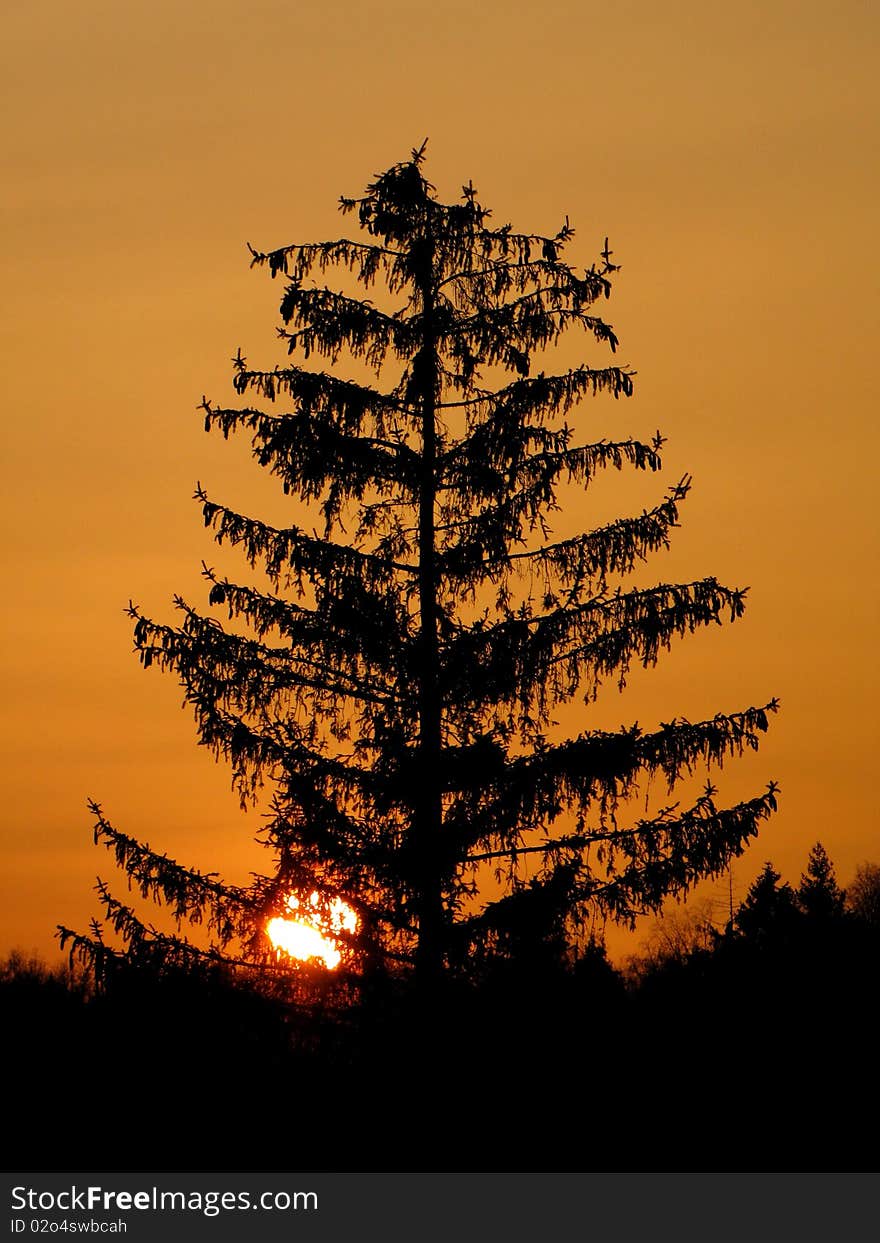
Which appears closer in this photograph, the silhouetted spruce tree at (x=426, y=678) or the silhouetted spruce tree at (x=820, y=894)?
the silhouetted spruce tree at (x=426, y=678)

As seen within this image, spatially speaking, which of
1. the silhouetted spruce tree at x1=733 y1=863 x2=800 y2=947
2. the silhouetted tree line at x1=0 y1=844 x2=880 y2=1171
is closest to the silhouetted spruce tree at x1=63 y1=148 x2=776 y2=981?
the silhouetted tree line at x1=0 y1=844 x2=880 y2=1171

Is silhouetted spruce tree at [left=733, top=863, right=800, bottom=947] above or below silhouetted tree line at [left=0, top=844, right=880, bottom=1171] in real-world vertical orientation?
above

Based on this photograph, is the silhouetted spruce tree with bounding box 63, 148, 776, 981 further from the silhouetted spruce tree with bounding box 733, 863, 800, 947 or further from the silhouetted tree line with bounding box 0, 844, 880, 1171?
the silhouetted spruce tree with bounding box 733, 863, 800, 947

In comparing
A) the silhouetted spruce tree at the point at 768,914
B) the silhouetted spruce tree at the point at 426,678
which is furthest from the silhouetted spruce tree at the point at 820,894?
the silhouetted spruce tree at the point at 426,678

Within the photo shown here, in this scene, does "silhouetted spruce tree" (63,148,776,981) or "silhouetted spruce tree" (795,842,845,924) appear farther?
"silhouetted spruce tree" (795,842,845,924)

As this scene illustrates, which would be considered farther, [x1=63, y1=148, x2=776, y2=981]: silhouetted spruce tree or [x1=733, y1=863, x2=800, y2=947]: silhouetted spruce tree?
[x1=733, y1=863, x2=800, y2=947]: silhouetted spruce tree

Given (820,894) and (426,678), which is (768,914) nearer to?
(820,894)

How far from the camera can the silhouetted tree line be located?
24.4 m

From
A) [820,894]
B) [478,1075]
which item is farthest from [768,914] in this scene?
[478,1075]

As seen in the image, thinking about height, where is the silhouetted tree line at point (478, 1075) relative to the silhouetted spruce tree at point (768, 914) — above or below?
below

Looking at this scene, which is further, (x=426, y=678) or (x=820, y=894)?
(x=820, y=894)

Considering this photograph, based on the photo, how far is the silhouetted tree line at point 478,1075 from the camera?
2442 centimetres

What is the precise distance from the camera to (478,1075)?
81.0 feet

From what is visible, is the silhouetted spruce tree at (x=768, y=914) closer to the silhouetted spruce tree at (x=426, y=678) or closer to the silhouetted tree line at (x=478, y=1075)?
the silhouetted tree line at (x=478, y=1075)
